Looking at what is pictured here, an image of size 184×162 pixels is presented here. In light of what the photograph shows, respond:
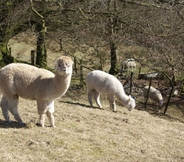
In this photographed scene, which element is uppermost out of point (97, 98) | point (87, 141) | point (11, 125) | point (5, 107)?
point (5, 107)

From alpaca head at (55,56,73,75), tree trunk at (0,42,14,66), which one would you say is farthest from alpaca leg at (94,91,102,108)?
alpaca head at (55,56,73,75)

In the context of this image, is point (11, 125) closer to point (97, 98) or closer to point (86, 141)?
point (86, 141)

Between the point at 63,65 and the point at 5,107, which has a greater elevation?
the point at 63,65

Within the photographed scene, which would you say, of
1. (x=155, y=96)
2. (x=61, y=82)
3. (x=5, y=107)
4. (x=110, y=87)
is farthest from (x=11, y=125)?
(x=155, y=96)

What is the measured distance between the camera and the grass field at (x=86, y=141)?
5.39 m

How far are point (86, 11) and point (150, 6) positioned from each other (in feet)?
9.11

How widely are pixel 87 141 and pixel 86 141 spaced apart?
0.02 meters

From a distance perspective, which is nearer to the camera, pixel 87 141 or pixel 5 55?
pixel 87 141

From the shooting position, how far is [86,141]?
621cm

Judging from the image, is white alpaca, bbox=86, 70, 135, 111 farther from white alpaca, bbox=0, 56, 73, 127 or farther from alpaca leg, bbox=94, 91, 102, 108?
white alpaca, bbox=0, 56, 73, 127

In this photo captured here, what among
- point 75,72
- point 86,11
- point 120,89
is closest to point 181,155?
point 120,89

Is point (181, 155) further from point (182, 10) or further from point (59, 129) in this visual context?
point (182, 10)

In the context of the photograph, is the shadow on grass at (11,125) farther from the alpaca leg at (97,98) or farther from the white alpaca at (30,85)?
the alpaca leg at (97,98)

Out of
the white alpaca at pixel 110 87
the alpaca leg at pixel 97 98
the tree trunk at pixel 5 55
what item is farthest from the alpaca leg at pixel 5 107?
the tree trunk at pixel 5 55
